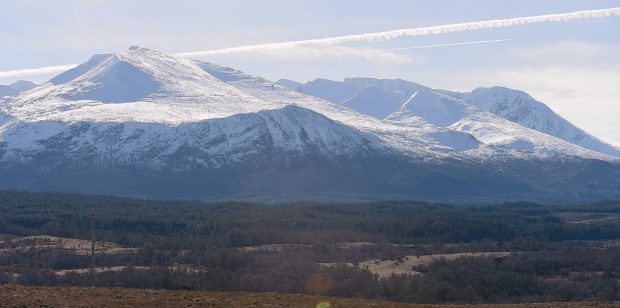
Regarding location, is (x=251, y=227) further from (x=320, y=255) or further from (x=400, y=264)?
(x=400, y=264)

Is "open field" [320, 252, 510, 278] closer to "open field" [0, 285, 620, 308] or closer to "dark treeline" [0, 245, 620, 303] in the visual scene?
"dark treeline" [0, 245, 620, 303]

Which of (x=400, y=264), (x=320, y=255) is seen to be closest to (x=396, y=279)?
(x=400, y=264)

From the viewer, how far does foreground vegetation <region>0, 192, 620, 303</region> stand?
313 feet

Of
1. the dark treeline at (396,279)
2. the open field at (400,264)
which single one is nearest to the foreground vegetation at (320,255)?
the dark treeline at (396,279)

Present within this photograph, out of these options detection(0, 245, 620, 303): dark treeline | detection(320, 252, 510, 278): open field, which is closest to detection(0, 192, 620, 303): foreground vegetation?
detection(0, 245, 620, 303): dark treeline

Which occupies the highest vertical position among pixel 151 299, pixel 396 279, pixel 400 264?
pixel 151 299

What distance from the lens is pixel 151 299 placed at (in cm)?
6462

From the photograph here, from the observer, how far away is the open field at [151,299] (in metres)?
62.6

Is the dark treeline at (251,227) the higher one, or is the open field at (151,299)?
the open field at (151,299)

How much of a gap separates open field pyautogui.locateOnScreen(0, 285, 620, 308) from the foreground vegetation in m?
22.8

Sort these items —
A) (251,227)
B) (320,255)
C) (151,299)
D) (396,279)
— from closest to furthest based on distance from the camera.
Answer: (151,299), (396,279), (320,255), (251,227)

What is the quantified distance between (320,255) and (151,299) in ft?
219

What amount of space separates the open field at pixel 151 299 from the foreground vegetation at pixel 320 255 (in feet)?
74.8

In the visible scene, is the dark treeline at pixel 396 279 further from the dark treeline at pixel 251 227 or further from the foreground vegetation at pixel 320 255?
the dark treeline at pixel 251 227
